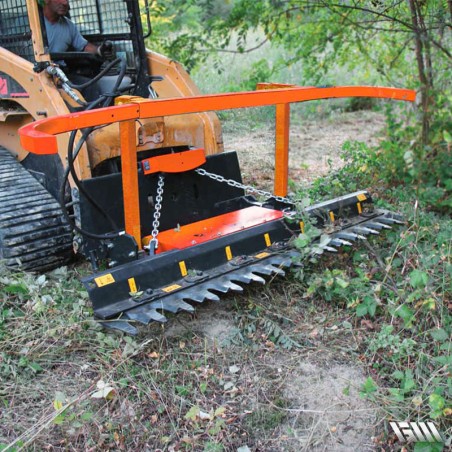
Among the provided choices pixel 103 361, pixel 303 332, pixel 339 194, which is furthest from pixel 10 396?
pixel 339 194

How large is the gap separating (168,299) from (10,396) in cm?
95

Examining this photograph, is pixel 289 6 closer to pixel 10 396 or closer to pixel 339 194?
pixel 339 194

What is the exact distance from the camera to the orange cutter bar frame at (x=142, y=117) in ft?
9.68

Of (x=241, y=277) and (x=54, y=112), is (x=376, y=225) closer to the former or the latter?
(x=241, y=277)

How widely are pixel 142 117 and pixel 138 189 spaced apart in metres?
0.65

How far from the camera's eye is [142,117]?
337cm

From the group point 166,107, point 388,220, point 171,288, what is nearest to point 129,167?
point 166,107

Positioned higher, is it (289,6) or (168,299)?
(289,6)

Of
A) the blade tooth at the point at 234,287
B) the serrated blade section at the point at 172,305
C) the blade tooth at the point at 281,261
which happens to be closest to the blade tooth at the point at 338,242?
the blade tooth at the point at 281,261

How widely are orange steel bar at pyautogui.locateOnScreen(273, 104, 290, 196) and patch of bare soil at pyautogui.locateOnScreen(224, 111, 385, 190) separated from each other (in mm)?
1584

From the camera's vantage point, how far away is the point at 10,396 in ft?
10.1

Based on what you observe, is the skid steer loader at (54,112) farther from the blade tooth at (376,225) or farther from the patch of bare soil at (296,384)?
the blade tooth at (376,225)

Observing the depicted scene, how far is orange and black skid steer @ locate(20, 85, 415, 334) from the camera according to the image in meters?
3.26

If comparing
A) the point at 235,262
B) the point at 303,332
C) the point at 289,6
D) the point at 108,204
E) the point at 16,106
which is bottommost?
the point at 303,332
